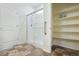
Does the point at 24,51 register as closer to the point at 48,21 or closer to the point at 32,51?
the point at 32,51

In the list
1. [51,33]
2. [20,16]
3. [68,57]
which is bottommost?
[68,57]

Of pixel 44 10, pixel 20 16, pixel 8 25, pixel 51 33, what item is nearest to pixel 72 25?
pixel 51 33

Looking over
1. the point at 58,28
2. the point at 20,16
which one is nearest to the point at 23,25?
the point at 20,16

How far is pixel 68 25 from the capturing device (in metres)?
2.16

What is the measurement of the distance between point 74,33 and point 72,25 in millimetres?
119

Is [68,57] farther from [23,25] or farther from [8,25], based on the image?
[8,25]

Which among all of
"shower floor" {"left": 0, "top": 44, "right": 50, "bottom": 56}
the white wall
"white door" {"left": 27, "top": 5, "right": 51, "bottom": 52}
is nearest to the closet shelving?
"white door" {"left": 27, "top": 5, "right": 51, "bottom": 52}

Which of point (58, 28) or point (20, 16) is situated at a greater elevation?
point (20, 16)

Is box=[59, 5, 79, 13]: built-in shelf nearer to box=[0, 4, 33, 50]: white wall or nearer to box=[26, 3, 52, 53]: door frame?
box=[26, 3, 52, 53]: door frame

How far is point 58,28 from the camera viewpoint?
7.13ft

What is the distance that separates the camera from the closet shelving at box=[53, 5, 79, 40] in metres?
2.15

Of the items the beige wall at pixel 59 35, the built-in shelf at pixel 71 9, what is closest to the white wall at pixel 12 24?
the beige wall at pixel 59 35

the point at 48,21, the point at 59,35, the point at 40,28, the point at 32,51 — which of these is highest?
the point at 48,21

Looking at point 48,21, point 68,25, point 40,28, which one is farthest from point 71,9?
point 40,28
